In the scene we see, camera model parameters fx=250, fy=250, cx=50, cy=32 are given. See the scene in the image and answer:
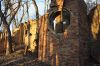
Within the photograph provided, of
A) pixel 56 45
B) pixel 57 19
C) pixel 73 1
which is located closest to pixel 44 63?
pixel 56 45

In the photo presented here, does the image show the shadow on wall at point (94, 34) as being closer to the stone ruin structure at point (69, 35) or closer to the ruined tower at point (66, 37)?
the stone ruin structure at point (69, 35)

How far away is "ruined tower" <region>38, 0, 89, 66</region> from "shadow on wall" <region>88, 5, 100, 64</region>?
690 millimetres

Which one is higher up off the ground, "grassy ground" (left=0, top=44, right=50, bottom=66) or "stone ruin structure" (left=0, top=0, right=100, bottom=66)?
"stone ruin structure" (left=0, top=0, right=100, bottom=66)

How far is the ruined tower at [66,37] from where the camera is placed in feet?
46.4

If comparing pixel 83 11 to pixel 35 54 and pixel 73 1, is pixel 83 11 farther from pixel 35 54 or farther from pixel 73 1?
pixel 35 54

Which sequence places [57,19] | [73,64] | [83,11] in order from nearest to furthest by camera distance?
[73,64] → [83,11] → [57,19]

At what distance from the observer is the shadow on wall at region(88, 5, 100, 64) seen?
50.6 ft

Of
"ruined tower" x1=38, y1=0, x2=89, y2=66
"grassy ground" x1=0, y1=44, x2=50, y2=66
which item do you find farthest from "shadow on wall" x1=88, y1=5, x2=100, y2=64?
"grassy ground" x1=0, y1=44, x2=50, y2=66

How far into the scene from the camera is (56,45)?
47.5 ft

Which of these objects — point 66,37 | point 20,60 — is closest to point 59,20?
point 66,37

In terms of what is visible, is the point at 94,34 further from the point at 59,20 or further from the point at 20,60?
the point at 20,60

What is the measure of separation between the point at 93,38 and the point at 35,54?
179 inches

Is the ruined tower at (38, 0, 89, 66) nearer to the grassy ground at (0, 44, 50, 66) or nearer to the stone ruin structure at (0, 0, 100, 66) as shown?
the stone ruin structure at (0, 0, 100, 66)

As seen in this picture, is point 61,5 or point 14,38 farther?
point 14,38
